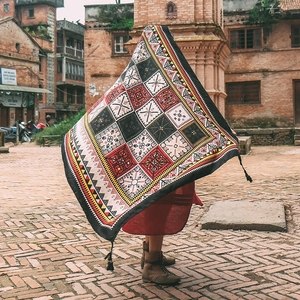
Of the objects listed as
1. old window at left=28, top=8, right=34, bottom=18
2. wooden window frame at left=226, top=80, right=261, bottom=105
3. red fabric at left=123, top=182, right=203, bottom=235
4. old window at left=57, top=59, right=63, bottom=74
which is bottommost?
red fabric at left=123, top=182, right=203, bottom=235

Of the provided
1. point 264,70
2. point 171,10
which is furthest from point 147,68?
point 264,70

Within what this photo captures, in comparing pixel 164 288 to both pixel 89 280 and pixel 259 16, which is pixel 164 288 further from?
pixel 259 16

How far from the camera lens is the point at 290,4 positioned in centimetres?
2288

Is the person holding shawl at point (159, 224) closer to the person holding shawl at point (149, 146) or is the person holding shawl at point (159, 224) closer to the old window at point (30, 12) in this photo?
the person holding shawl at point (149, 146)

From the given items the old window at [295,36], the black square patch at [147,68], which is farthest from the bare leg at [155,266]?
the old window at [295,36]

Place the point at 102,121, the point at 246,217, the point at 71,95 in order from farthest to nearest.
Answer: the point at 71,95
the point at 246,217
the point at 102,121

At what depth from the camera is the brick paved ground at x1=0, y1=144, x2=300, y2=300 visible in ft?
10.4

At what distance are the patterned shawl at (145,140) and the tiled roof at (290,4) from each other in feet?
70.8

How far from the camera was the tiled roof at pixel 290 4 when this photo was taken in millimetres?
22672

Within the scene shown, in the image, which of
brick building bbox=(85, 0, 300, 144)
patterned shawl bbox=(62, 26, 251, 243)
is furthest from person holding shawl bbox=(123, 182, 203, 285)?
brick building bbox=(85, 0, 300, 144)

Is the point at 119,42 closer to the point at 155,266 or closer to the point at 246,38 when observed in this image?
the point at 246,38

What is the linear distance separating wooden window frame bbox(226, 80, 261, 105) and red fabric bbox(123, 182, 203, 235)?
21.2m

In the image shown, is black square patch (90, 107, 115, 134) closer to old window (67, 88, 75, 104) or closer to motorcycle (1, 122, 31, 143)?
motorcycle (1, 122, 31, 143)

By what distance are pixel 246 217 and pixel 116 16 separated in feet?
71.6
